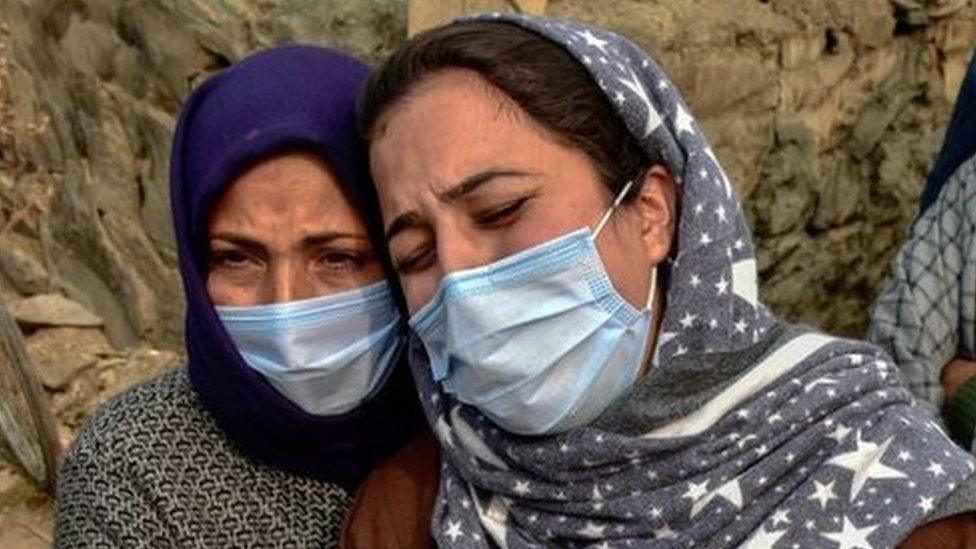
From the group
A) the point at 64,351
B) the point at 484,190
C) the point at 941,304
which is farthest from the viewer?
the point at 64,351

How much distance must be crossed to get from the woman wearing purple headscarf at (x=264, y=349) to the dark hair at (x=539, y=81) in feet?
0.59

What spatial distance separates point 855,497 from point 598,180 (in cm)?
44

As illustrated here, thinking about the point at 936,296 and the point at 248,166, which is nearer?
the point at 248,166

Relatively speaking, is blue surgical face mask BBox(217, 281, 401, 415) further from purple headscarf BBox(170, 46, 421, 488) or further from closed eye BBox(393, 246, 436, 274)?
closed eye BBox(393, 246, 436, 274)

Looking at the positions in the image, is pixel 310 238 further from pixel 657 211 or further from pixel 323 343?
pixel 657 211

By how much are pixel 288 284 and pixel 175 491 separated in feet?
1.04

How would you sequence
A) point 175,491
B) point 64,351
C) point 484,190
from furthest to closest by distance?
point 64,351
point 175,491
point 484,190

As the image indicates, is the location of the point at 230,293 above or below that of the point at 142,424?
above

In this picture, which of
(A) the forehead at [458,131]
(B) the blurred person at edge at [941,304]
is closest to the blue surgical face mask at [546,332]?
(A) the forehead at [458,131]

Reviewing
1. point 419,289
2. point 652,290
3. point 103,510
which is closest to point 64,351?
point 103,510

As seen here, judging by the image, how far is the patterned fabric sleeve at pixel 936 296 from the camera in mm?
2930

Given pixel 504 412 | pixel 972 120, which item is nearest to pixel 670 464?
pixel 504 412

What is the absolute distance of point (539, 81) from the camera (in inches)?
68.1

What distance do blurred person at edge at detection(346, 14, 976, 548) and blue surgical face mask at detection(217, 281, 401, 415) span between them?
0.46ft
